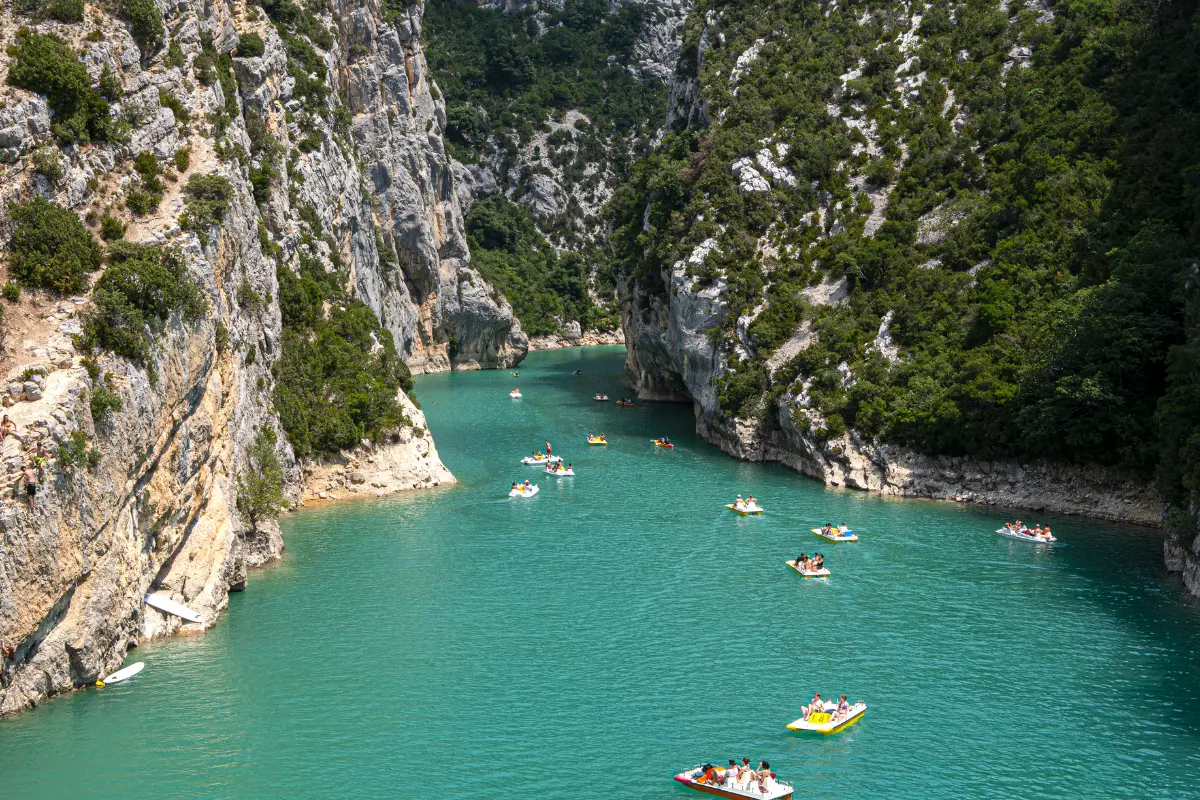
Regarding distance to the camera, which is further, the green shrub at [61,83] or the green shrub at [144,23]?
the green shrub at [144,23]

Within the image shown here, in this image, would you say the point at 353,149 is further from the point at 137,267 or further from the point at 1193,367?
the point at 1193,367

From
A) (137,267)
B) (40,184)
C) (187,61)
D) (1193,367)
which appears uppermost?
(187,61)

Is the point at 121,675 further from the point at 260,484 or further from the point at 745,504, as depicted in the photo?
the point at 745,504

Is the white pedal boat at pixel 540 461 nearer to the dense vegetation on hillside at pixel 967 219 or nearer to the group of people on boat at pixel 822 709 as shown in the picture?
the dense vegetation on hillside at pixel 967 219

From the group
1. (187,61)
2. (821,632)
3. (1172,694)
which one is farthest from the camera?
(187,61)

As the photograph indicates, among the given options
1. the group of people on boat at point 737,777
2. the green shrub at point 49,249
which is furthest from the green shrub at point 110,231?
the group of people on boat at point 737,777

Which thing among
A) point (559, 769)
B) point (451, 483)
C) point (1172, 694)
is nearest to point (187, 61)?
point (451, 483)

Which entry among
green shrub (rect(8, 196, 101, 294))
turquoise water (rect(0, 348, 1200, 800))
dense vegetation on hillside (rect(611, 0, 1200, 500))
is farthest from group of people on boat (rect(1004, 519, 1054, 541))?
green shrub (rect(8, 196, 101, 294))
